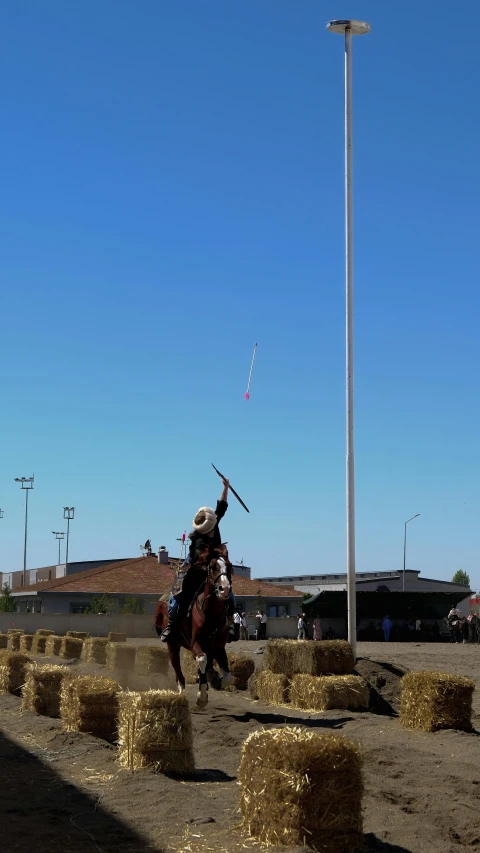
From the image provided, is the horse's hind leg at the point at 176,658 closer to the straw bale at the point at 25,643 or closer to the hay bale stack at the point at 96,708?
the hay bale stack at the point at 96,708

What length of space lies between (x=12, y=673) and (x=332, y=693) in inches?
291

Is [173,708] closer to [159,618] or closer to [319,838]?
[319,838]

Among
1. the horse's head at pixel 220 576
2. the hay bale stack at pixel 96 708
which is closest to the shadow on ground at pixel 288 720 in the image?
the horse's head at pixel 220 576

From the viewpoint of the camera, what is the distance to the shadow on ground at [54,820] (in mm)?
7578

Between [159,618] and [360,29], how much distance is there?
1339 cm

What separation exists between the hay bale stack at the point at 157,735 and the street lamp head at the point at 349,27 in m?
16.1

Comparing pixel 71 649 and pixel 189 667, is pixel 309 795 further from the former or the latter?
pixel 71 649

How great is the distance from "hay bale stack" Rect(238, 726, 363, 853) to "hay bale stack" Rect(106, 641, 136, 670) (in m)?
18.0

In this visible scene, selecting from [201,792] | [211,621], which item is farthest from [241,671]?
[201,792]

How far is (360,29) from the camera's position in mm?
21953

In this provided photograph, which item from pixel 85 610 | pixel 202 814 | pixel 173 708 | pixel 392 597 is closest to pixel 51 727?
pixel 173 708

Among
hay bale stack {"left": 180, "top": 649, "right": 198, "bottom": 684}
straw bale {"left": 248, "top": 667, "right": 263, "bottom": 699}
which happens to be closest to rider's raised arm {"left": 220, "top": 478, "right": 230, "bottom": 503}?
straw bale {"left": 248, "top": 667, "right": 263, "bottom": 699}

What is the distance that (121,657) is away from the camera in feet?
86.6

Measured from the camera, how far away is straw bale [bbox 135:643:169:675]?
2300 centimetres
